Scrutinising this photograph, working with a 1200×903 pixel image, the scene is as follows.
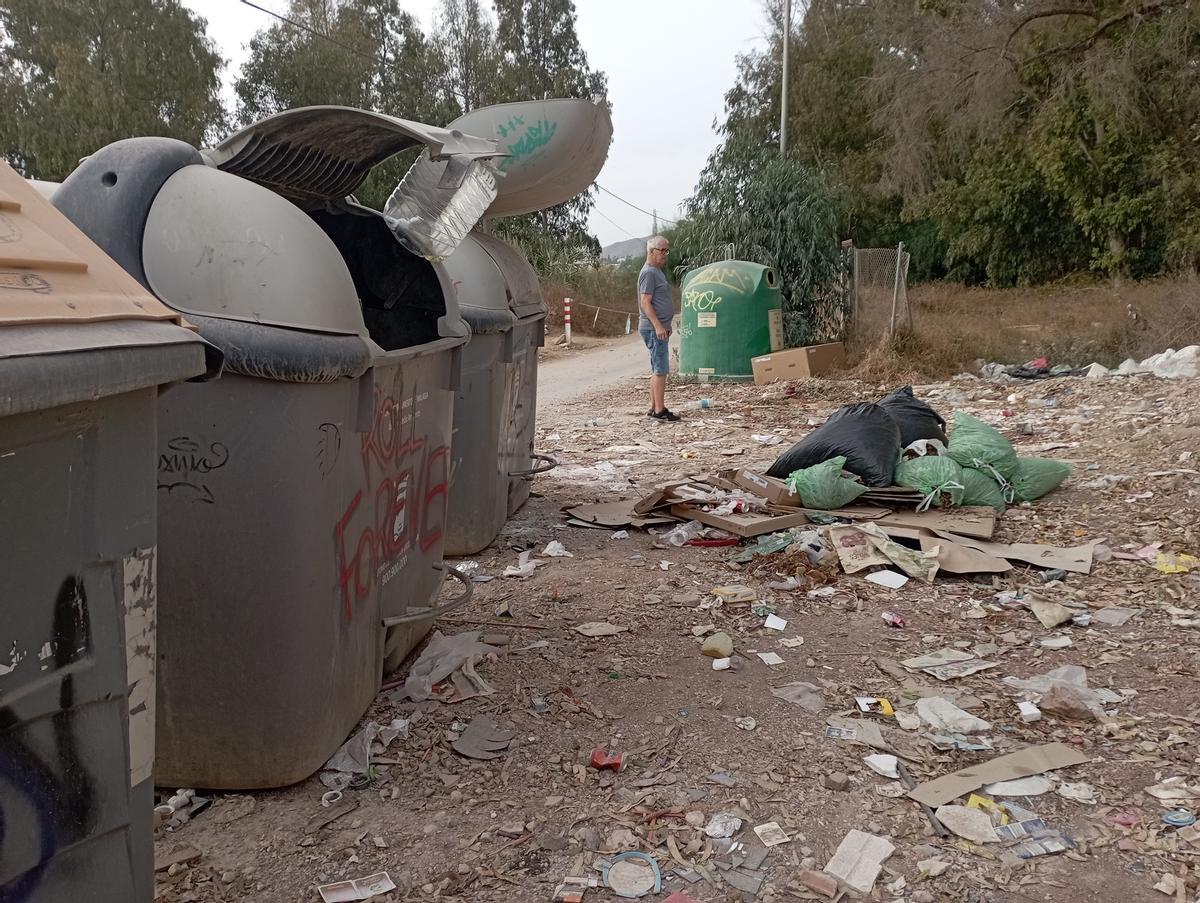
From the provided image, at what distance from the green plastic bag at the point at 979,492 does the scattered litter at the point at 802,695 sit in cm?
257

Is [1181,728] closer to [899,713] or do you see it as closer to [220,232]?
[899,713]

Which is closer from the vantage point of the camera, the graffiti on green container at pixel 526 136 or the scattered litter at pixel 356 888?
the scattered litter at pixel 356 888

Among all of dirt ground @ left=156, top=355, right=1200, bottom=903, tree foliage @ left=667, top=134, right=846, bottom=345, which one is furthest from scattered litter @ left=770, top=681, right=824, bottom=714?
tree foliage @ left=667, top=134, right=846, bottom=345

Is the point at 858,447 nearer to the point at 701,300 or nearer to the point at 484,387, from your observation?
the point at 484,387

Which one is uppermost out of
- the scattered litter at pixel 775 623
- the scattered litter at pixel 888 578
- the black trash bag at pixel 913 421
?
the black trash bag at pixel 913 421

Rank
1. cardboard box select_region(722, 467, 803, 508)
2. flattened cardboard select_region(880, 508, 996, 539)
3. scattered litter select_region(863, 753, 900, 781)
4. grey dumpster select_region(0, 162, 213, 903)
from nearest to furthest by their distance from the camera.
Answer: grey dumpster select_region(0, 162, 213, 903), scattered litter select_region(863, 753, 900, 781), flattened cardboard select_region(880, 508, 996, 539), cardboard box select_region(722, 467, 803, 508)

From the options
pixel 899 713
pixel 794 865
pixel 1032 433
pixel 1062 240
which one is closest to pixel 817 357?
pixel 1032 433

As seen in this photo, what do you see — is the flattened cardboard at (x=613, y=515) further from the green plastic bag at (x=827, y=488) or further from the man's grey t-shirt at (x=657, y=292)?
the man's grey t-shirt at (x=657, y=292)

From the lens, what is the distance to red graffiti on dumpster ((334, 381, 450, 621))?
2.79 metres

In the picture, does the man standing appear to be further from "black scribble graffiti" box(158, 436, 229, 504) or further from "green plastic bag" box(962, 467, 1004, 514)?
"black scribble graffiti" box(158, 436, 229, 504)

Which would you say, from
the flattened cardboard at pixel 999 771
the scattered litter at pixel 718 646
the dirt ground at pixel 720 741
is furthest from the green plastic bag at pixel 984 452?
the flattened cardboard at pixel 999 771

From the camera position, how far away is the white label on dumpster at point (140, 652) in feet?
5.48

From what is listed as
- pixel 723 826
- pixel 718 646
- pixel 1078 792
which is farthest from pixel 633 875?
pixel 718 646

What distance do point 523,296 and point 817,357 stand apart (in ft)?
23.1
